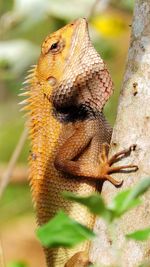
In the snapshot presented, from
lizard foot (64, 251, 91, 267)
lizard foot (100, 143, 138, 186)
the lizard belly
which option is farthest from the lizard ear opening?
lizard foot (64, 251, 91, 267)

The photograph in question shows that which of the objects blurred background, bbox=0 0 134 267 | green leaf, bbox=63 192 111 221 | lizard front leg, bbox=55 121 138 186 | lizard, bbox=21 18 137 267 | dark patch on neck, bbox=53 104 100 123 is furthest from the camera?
blurred background, bbox=0 0 134 267

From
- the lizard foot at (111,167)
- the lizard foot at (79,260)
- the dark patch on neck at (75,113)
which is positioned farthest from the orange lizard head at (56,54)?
the lizard foot at (79,260)

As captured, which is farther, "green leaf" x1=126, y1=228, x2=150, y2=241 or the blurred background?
the blurred background

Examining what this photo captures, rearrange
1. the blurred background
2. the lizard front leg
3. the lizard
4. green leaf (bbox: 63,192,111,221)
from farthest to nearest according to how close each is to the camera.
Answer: the blurred background
the lizard
the lizard front leg
green leaf (bbox: 63,192,111,221)

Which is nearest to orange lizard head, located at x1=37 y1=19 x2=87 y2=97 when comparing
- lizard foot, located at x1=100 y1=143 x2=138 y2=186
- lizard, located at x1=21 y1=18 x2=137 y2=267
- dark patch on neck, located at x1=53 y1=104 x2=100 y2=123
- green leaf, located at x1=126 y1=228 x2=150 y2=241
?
lizard, located at x1=21 y1=18 x2=137 y2=267

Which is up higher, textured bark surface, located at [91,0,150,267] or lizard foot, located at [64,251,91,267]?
textured bark surface, located at [91,0,150,267]

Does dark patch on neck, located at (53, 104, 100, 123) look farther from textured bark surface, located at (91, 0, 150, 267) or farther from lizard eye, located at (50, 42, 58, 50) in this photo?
textured bark surface, located at (91, 0, 150, 267)

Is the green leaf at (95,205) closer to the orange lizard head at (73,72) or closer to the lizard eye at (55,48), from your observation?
the orange lizard head at (73,72)

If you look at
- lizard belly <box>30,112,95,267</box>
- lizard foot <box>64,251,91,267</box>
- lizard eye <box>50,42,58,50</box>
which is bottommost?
lizard foot <box>64,251,91,267</box>

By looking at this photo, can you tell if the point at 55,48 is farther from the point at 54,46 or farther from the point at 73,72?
the point at 73,72
